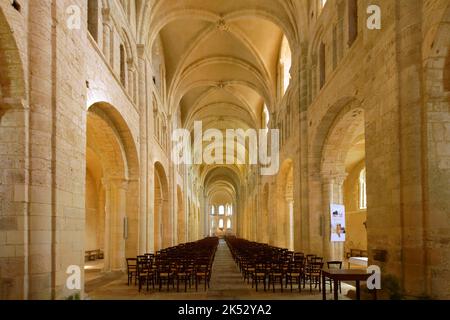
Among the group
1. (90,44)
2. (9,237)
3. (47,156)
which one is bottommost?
(9,237)

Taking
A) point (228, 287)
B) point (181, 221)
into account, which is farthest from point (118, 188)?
point (181, 221)

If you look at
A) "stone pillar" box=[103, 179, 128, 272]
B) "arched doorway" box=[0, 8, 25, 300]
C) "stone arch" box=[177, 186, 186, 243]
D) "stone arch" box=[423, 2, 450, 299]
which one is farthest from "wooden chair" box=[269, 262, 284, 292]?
"stone arch" box=[177, 186, 186, 243]

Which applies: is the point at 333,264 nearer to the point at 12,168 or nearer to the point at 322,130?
the point at 322,130

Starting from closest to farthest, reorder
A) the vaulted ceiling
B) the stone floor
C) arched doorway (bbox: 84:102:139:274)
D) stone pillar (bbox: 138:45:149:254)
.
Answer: the stone floor < arched doorway (bbox: 84:102:139:274) < stone pillar (bbox: 138:45:149:254) < the vaulted ceiling

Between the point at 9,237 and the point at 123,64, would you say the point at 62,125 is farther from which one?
the point at 123,64

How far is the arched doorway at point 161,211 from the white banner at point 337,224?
1372 cm

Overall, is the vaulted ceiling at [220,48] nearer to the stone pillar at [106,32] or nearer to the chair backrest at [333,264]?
the stone pillar at [106,32]

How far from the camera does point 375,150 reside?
10.6 m

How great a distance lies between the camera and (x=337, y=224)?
15.4 meters

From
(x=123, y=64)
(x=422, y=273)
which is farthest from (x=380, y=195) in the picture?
(x=123, y=64)

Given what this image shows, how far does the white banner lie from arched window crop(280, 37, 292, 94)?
1271 centimetres

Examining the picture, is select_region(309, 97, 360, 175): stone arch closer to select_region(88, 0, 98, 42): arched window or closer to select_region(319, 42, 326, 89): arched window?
select_region(319, 42, 326, 89): arched window

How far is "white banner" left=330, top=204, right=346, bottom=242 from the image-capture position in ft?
50.4
